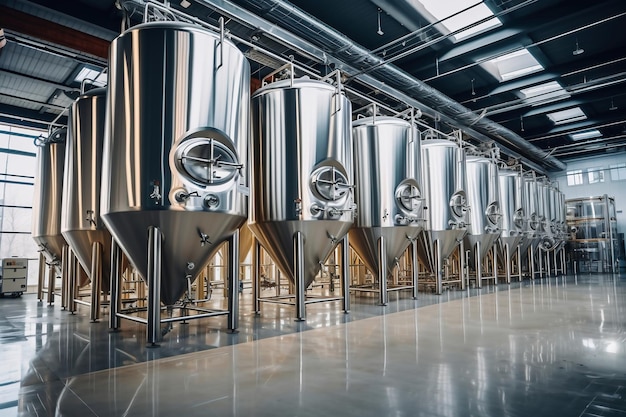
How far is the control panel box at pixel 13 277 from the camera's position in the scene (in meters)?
8.73

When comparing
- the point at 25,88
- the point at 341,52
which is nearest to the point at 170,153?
the point at 341,52

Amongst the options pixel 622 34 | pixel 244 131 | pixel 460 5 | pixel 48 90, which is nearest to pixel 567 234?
pixel 622 34

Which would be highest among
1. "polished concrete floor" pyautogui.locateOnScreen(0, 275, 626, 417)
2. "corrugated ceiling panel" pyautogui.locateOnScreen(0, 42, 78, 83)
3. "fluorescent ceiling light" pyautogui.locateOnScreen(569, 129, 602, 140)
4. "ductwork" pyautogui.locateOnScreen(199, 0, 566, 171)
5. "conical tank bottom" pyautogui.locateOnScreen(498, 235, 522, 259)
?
"corrugated ceiling panel" pyautogui.locateOnScreen(0, 42, 78, 83)

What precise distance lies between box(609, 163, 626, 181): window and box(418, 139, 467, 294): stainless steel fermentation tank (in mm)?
11785

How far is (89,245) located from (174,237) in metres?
2.28

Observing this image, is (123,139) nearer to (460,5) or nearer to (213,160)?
(213,160)

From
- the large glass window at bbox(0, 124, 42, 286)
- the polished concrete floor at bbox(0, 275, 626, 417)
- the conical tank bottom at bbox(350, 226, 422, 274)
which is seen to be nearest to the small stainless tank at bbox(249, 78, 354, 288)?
the polished concrete floor at bbox(0, 275, 626, 417)

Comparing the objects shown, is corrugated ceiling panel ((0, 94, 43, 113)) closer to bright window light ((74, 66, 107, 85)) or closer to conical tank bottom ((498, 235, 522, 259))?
bright window light ((74, 66, 107, 85))

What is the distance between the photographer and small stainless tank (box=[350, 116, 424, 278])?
621 cm

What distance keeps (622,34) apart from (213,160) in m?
9.16

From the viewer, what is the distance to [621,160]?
15.8 m

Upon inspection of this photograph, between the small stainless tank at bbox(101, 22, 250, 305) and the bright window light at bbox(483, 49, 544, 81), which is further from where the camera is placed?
the bright window light at bbox(483, 49, 544, 81)

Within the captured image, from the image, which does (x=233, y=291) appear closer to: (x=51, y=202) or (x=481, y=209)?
(x=51, y=202)

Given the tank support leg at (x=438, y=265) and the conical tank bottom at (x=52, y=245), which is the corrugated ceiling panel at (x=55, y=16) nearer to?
the conical tank bottom at (x=52, y=245)
